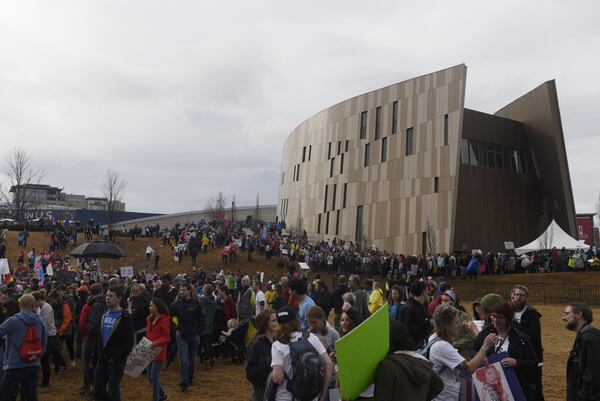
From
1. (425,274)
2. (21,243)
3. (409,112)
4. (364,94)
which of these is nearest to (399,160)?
(409,112)

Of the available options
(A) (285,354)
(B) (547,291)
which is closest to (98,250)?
(A) (285,354)

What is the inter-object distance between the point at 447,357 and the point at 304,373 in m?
1.23

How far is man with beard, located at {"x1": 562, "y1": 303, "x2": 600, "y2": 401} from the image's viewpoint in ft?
15.2

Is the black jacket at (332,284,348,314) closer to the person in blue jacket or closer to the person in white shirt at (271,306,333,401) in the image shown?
the person in blue jacket

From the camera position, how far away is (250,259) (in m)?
36.5

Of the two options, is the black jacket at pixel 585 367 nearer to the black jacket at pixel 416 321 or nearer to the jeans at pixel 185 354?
the black jacket at pixel 416 321

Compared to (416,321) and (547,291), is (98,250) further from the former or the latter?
(547,291)

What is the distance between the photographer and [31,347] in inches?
266

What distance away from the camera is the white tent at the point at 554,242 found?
35.2 meters

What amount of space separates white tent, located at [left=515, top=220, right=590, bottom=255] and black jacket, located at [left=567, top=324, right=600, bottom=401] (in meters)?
33.0

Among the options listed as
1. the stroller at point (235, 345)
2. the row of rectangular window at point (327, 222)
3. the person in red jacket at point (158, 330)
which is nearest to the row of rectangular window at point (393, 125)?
the row of rectangular window at point (327, 222)

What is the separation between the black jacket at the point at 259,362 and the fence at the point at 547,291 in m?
23.2

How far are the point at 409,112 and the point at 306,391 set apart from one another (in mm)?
37811

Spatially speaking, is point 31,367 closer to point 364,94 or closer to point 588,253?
point 588,253
